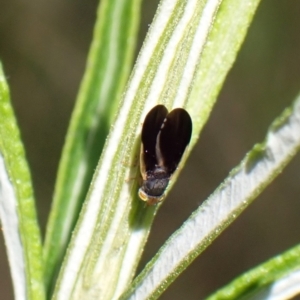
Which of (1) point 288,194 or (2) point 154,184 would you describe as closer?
(2) point 154,184

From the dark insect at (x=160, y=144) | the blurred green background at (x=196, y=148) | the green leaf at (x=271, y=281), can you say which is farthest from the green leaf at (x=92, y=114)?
the blurred green background at (x=196, y=148)

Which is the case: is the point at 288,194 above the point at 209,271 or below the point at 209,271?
above

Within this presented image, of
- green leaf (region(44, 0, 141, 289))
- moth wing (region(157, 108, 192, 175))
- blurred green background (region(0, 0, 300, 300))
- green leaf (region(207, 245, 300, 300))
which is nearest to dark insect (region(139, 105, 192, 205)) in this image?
moth wing (region(157, 108, 192, 175))

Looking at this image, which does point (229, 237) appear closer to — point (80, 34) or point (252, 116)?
point (252, 116)

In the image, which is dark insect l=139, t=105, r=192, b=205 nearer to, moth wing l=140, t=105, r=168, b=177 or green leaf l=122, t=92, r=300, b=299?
moth wing l=140, t=105, r=168, b=177

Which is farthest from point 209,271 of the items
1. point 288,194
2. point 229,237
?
point 288,194

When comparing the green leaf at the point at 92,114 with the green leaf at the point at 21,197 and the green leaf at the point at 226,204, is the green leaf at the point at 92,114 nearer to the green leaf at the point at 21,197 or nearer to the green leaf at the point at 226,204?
the green leaf at the point at 21,197
